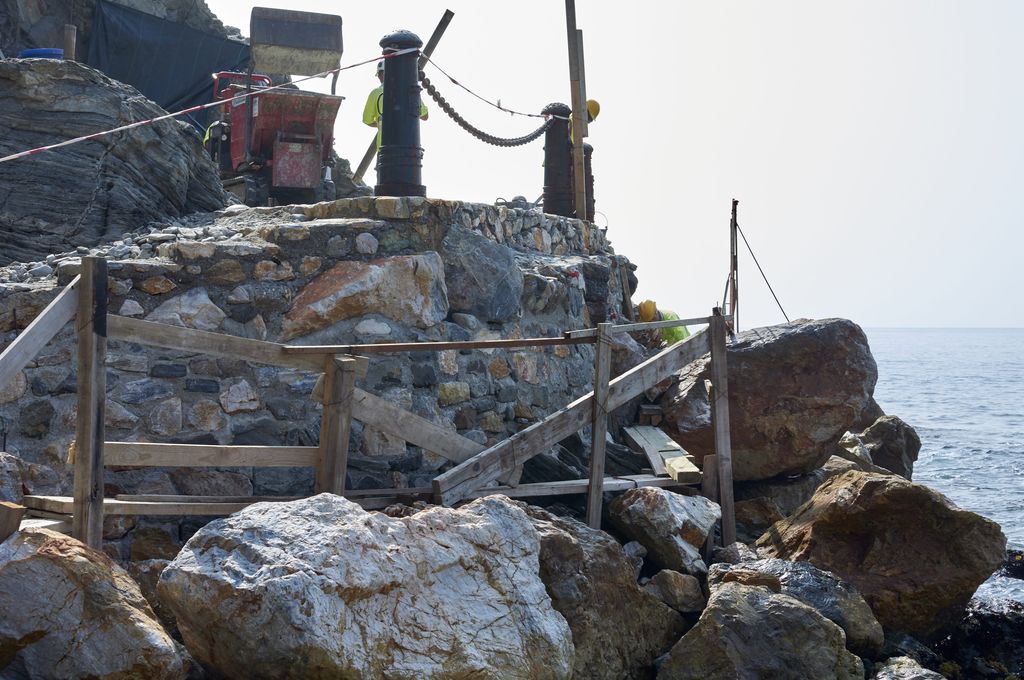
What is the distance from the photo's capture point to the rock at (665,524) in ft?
20.4

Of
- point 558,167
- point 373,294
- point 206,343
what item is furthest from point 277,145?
point 206,343

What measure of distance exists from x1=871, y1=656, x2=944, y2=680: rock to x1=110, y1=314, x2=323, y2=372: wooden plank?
329 centimetres

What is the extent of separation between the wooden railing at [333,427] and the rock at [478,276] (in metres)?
0.86

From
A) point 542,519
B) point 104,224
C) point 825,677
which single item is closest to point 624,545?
point 542,519

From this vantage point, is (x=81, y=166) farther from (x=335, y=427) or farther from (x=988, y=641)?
(x=988, y=641)

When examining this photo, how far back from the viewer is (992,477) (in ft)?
58.7

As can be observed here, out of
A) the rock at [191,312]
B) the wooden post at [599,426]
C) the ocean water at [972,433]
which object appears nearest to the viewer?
the rock at [191,312]

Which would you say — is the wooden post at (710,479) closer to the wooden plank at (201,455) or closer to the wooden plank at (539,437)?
the wooden plank at (539,437)

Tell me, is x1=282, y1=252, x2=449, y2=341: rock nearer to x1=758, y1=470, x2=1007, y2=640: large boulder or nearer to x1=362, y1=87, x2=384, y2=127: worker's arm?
x1=758, y1=470, x2=1007, y2=640: large boulder

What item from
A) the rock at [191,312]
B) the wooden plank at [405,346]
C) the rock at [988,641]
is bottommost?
the rock at [988,641]

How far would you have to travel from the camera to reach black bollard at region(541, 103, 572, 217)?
36.1 feet

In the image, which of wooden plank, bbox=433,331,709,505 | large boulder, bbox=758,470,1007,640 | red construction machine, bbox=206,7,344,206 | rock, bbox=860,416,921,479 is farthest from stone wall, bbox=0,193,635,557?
rock, bbox=860,416,921,479

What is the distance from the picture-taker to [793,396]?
27.3 ft

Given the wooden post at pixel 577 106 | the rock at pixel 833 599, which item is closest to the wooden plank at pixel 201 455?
the rock at pixel 833 599
